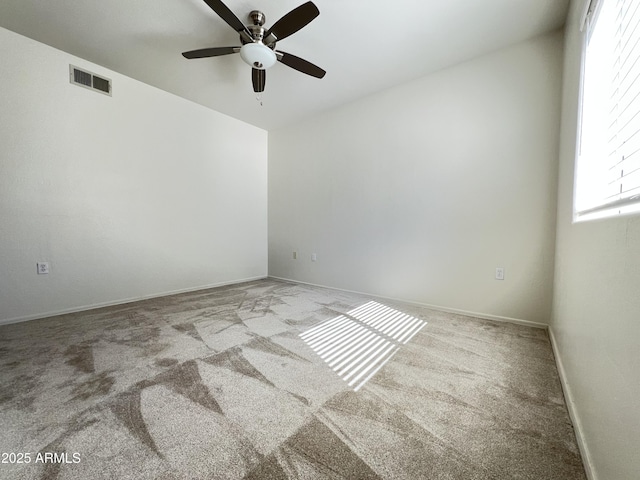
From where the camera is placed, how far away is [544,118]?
A: 2242 millimetres

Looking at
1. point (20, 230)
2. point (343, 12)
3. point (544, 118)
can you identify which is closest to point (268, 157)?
point (343, 12)

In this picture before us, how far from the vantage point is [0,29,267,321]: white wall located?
237 cm

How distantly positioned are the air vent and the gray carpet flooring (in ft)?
8.11

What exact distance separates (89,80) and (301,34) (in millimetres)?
2367

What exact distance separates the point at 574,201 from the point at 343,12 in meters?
2.15

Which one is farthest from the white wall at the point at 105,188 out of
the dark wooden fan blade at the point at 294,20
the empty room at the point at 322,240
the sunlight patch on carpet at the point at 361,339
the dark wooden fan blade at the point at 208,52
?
the sunlight patch on carpet at the point at 361,339

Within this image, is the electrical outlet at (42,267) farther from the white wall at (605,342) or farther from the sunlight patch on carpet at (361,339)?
the white wall at (605,342)

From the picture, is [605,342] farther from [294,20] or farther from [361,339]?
[294,20]

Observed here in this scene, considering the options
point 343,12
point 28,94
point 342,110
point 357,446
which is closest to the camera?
point 357,446

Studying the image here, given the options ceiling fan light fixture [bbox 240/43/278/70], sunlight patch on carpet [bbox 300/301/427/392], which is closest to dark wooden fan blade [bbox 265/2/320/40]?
ceiling fan light fixture [bbox 240/43/278/70]

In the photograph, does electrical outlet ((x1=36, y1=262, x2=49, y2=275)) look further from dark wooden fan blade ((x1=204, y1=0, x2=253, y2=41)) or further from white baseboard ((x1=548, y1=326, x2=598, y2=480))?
white baseboard ((x1=548, y1=326, x2=598, y2=480))

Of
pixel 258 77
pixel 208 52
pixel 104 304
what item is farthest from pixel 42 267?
pixel 258 77

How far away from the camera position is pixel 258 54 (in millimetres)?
2086

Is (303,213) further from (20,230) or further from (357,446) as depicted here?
(357,446)
